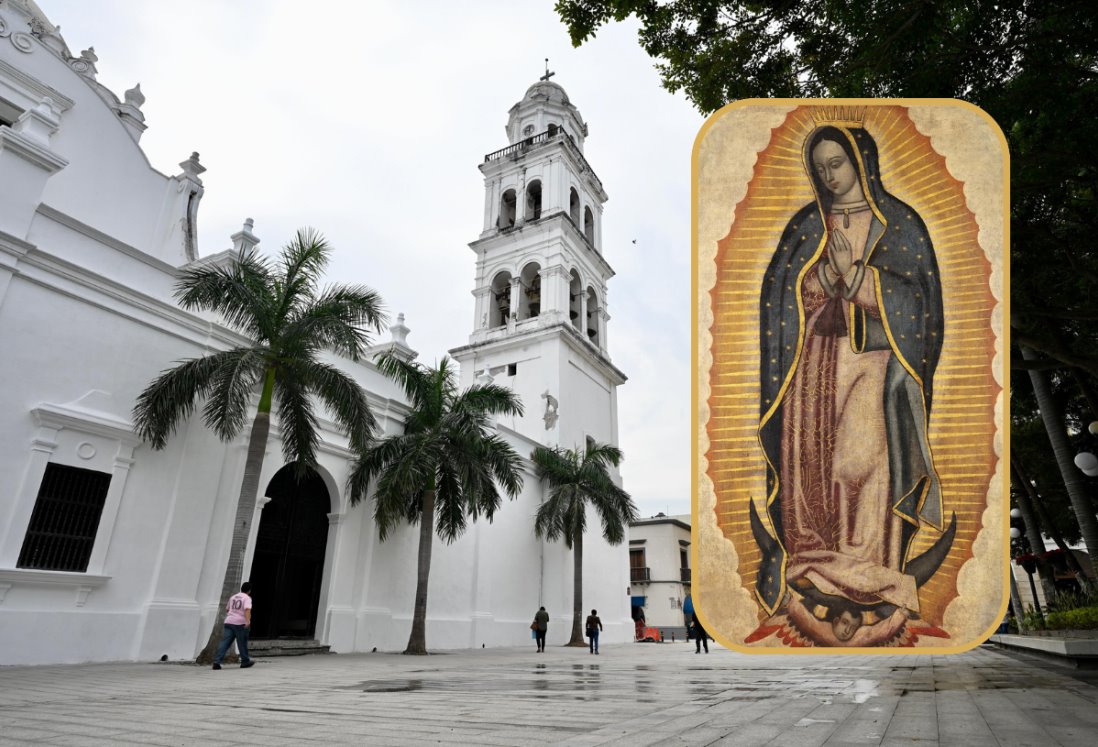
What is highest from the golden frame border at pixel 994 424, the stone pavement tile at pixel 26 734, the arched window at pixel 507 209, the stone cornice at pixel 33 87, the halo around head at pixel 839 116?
the arched window at pixel 507 209

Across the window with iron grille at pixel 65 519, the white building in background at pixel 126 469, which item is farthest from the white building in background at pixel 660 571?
the window with iron grille at pixel 65 519

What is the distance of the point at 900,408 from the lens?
2205 millimetres

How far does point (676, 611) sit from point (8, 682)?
→ 3833 centimetres

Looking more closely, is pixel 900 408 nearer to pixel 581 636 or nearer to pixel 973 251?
pixel 973 251

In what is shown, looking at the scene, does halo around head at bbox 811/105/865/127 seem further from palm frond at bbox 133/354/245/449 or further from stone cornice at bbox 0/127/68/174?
stone cornice at bbox 0/127/68/174

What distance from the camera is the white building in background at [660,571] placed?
1647 inches

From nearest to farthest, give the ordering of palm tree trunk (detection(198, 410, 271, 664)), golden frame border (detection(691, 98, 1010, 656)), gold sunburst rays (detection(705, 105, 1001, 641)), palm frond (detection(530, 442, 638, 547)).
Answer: golden frame border (detection(691, 98, 1010, 656))
gold sunburst rays (detection(705, 105, 1001, 641))
palm tree trunk (detection(198, 410, 271, 664))
palm frond (detection(530, 442, 638, 547))

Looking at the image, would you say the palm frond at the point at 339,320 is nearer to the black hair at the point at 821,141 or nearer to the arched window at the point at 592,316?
the black hair at the point at 821,141

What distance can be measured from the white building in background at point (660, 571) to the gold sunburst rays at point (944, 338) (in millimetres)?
40461

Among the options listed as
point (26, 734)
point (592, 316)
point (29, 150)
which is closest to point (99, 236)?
point (29, 150)

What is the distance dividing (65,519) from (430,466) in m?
6.64

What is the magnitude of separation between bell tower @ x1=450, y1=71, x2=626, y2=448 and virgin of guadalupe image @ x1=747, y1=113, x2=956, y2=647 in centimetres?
2254

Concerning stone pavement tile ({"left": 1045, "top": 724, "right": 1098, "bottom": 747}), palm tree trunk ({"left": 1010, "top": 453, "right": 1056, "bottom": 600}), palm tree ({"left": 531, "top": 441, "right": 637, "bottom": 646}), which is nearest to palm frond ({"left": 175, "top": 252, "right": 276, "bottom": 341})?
stone pavement tile ({"left": 1045, "top": 724, "right": 1098, "bottom": 747})

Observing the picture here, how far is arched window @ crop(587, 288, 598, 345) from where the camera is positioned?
31497 mm
